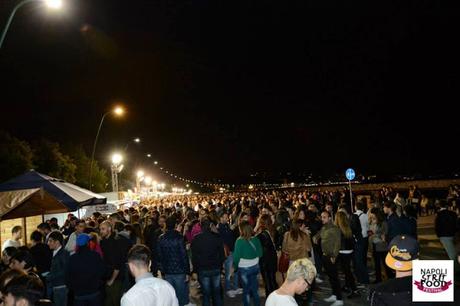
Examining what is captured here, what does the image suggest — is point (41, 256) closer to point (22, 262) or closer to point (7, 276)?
point (22, 262)

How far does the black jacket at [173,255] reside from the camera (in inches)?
344

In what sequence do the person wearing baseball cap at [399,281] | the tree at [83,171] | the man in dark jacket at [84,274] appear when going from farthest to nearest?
the tree at [83,171], the man in dark jacket at [84,274], the person wearing baseball cap at [399,281]

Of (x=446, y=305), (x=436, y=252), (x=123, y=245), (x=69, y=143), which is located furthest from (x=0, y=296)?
(x=69, y=143)

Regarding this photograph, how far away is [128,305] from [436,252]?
12852 mm

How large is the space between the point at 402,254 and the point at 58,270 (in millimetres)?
6365

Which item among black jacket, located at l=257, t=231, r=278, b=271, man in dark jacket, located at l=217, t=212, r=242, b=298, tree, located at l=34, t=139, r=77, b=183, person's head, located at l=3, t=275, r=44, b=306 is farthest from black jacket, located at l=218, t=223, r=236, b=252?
tree, located at l=34, t=139, r=77, b=183

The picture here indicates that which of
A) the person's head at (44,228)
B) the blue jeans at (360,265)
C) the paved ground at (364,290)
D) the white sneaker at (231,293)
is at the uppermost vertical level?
the person's head at (44,228)

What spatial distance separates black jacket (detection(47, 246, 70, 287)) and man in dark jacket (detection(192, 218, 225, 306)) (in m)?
2.41

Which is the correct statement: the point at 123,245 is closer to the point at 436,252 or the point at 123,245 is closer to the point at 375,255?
the point at 375,255

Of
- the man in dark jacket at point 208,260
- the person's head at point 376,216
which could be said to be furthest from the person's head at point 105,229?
the person's head at point 376,216

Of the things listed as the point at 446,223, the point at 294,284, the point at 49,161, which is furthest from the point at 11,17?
the point at 49,161

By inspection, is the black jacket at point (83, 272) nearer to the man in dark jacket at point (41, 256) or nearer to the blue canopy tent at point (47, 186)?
the man in dark jacket at point (41, 256)

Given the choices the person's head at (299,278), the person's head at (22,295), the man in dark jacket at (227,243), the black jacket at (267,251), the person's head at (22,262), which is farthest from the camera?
the man in dark jacket at (227,243)

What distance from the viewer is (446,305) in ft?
10.5
